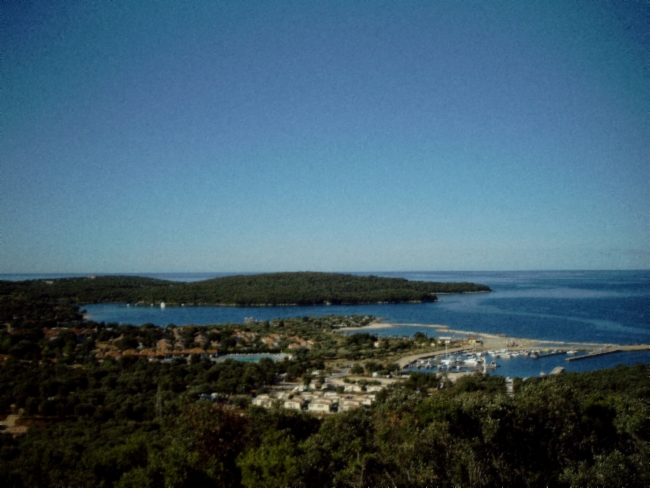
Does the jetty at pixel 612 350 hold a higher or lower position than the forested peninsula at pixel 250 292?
lower

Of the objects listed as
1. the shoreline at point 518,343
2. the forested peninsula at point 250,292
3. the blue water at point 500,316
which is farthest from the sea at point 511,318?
the forested peninsula at point 250,292

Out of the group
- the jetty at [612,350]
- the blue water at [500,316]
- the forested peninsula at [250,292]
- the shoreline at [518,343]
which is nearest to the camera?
the jetty at [612,350]

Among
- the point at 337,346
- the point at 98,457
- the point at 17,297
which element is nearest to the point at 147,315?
the point at 17,297

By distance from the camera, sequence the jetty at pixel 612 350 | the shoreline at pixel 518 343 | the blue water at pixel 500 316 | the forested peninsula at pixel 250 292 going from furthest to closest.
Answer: the forested peninsula at pixel 250 292 → the blue water at pixel 500 316 → the shoreline at pixel 518 343 → the jetty at pixel 612 350

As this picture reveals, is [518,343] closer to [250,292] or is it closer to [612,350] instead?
[612,350]

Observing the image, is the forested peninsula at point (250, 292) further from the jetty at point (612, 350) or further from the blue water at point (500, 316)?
the jetty at point (612, 350)

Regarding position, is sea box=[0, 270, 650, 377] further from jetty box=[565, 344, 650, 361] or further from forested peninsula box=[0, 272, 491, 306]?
forested peninsula box=[0, 272, 491, 306]

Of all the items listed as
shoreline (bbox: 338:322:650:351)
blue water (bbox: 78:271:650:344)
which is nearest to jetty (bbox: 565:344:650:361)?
shoreline (bbox: 338:322:650:351)

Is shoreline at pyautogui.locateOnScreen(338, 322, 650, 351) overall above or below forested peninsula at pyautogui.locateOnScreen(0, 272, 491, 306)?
below

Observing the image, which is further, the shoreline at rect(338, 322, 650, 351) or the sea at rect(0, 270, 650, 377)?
the shoreline at rect(338, 322, 650, 351)

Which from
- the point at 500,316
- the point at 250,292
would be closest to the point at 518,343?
the point at 500,316

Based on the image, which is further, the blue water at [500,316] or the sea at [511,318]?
the blue water at [500,316]
